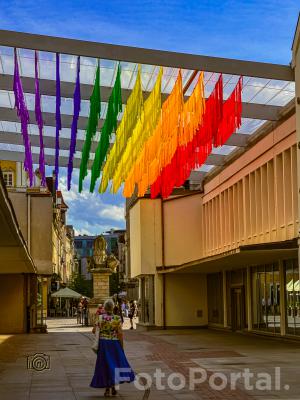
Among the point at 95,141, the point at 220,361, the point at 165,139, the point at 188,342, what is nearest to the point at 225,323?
the point at 188,342

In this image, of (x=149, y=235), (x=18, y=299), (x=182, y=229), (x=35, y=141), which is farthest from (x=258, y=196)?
(x=18, y=299)

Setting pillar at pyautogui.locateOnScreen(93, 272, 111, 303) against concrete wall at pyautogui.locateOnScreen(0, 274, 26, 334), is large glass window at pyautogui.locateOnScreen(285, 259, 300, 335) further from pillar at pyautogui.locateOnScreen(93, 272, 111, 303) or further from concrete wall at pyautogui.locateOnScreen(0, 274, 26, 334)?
pillar at pyautogui.locateOnScreen(93, 272, 111, 303)

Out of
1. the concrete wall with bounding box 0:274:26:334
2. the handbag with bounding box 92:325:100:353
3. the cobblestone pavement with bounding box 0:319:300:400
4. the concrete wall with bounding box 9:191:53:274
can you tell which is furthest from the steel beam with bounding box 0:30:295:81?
the concrete wall with bounding box 0:274:26:334

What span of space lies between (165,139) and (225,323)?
15.2 meters

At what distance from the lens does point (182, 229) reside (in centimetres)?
4178

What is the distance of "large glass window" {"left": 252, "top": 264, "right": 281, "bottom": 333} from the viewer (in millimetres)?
29828

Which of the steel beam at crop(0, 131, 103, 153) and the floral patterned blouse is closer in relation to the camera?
the floral patterned blouse

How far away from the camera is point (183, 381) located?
15.4m

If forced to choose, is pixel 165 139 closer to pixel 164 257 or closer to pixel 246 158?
pixel 246 158

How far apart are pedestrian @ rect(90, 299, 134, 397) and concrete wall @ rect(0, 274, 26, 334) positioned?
1036 inches

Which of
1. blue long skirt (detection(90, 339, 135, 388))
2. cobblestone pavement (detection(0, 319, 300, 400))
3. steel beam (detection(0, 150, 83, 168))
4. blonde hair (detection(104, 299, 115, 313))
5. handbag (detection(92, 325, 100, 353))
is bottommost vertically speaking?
cobblestone pavement (detection(0, 319, 300, 400))

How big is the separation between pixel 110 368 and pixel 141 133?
10.6 metres

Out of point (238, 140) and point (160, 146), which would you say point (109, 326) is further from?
point (238, 140)

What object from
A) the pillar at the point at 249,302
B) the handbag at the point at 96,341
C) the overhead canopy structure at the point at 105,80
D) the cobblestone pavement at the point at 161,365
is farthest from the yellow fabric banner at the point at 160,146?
the handbag at the point at 96,341
